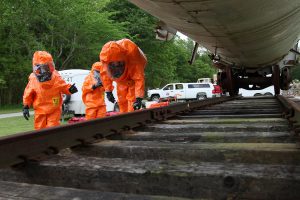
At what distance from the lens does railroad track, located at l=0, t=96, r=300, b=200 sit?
1.73 metres

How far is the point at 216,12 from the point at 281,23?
1.33 metres

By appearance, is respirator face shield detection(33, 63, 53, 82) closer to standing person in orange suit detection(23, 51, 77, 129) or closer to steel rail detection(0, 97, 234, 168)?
standing person in orange suit detection(23, 51, 77, 129)

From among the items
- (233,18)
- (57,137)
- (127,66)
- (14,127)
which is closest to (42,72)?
(127,66)

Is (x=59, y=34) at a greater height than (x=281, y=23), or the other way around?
(x=59, y=34)

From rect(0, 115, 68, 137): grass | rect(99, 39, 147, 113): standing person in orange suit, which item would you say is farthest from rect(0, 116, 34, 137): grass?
rect(99, 39, 147, 113): standing person in orange suit

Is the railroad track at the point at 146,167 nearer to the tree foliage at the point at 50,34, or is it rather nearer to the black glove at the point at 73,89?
the black glove at the point at 73,89

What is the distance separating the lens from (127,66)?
6.23m

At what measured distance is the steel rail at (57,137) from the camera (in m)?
2.21

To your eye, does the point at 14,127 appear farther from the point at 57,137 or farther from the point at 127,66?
the point at 57,137

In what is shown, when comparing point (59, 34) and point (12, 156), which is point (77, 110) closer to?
point (59, 34)

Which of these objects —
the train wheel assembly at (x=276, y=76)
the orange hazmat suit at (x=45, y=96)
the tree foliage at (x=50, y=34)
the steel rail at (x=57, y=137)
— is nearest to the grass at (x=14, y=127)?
the orange hazmat suit at (x=45, y=96)

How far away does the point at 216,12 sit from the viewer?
349cm

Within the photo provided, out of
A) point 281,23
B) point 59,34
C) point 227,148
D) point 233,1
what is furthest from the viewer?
point 59,34

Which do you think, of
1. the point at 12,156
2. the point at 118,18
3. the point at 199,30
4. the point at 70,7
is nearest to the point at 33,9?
the point at 70,7
